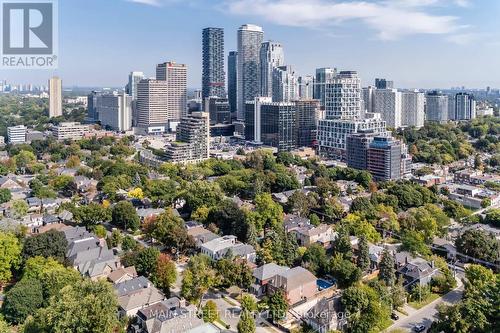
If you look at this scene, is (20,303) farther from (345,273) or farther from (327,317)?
(345,273)

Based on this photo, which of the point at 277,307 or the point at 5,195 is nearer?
the point at 277,307

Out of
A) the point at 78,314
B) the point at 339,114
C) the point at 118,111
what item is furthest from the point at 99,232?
the point at 118,111

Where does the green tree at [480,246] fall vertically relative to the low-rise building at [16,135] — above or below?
below

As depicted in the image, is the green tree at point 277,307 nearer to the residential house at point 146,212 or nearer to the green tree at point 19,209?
the residential house at point 146,212

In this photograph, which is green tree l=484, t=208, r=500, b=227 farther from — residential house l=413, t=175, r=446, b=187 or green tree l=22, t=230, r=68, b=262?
green tree l=22, t=230, r=68, b=262

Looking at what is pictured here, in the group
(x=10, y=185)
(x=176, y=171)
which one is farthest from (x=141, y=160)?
(x=10, y=185)

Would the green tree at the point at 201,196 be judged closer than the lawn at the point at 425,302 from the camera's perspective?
No

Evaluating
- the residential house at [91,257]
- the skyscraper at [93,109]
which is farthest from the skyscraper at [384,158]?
the skyscraper at [93,109]
